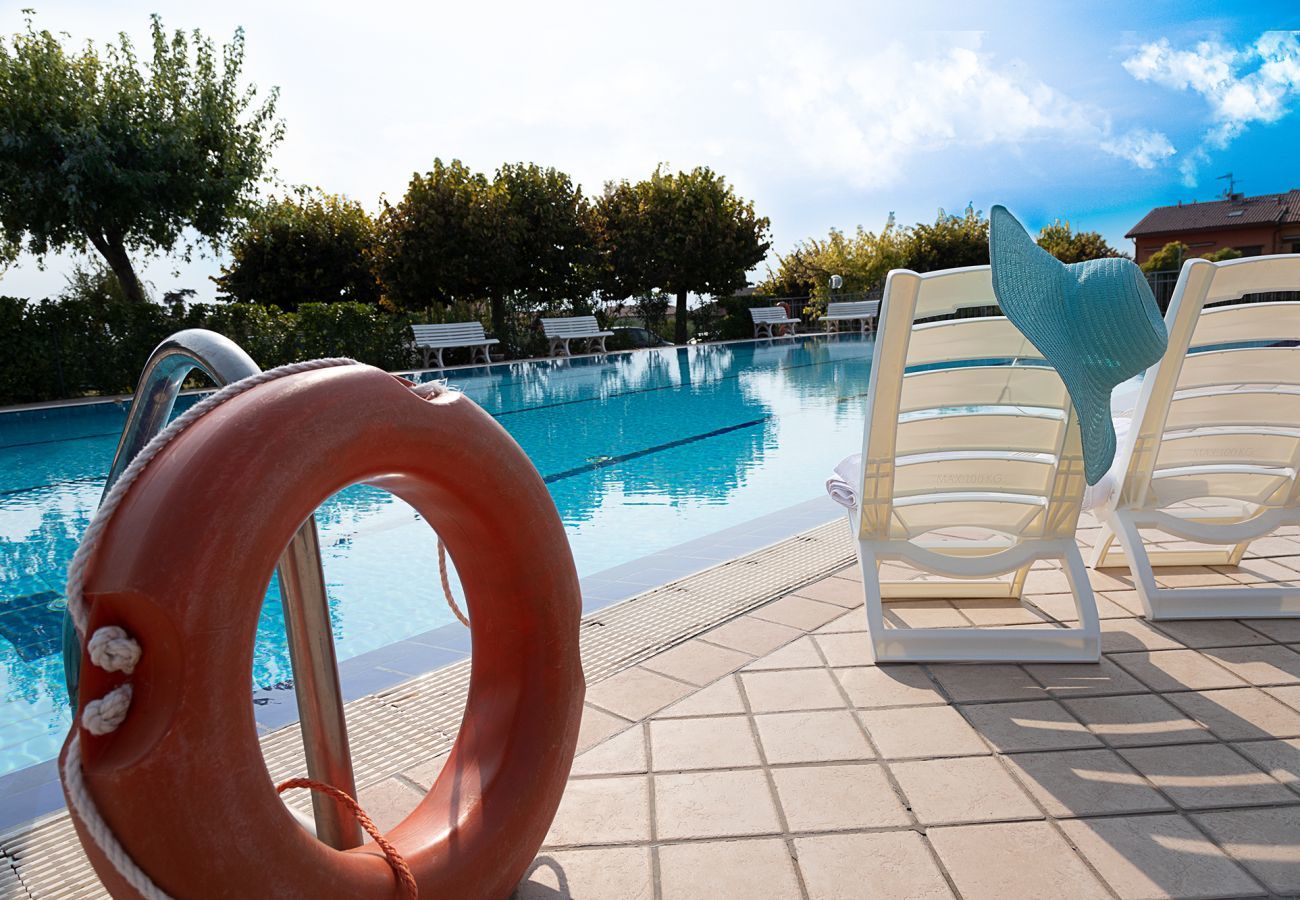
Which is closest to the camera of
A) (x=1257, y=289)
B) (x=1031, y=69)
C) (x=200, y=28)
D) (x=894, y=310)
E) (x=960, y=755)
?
(x=960, y=755)

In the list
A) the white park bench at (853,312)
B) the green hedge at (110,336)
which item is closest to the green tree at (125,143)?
the green hedge at (110,336)

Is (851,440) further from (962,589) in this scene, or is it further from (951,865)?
(951,865)

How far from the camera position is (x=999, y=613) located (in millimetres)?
2959

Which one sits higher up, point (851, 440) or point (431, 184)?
point (431, 184)

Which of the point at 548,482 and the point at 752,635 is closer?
the point at 752,635

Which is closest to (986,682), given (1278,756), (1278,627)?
(1278,756)

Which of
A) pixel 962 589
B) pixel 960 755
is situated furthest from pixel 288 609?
pixel 962 589

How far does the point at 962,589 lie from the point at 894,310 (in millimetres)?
1246

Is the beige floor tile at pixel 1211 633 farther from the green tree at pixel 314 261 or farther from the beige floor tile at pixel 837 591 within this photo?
the green tree at pixel 314 261

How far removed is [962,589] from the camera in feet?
10.1

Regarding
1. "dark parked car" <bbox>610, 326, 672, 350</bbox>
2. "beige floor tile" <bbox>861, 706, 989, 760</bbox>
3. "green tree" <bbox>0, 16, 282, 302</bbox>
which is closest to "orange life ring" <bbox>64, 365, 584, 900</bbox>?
"beige floor tile" <bbox>861, 706, 989, 760</bbox>

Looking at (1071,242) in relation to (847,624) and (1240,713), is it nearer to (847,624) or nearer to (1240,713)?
(847,624)

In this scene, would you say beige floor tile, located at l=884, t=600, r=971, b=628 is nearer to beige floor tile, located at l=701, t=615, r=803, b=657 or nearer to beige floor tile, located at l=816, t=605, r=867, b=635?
beige floor tile, located at l=816, t=605, r=867, b=635

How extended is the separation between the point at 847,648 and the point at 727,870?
1191mm
